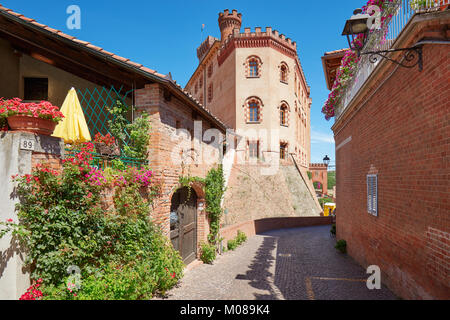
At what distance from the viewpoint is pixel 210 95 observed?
3158 cm

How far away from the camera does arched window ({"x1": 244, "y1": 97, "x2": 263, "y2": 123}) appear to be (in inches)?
973

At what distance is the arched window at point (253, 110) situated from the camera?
24.7m

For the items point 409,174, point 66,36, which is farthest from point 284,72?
point 66,36

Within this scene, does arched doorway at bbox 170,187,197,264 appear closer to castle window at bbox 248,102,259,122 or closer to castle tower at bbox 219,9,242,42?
castle window at bbox 248,102,259,122

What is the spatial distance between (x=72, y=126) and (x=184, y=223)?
4.48 meters

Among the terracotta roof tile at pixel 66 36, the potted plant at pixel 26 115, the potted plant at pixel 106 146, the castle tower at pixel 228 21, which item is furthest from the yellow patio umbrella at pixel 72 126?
the castle tower at pixel 228 21

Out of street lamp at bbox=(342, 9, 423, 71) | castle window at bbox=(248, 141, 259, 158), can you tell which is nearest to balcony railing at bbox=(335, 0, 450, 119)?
street lamp at bbox=(342, 9, 423, 71)

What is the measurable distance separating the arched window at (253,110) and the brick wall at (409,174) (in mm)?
16494

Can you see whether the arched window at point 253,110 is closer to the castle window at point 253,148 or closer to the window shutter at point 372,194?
the castle window at point 253,148

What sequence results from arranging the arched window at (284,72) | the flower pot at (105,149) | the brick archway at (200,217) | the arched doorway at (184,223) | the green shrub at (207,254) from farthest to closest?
the arched window at (284,72) → the brick archway at (200,217) → the green shrub at (207,254) → the arched doorway at (184,223) → the flower pot at (105,149)

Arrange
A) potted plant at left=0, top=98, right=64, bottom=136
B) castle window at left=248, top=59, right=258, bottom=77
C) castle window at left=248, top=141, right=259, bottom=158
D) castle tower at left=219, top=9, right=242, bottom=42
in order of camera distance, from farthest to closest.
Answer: castle tower at left=219, top=9, right=242, bottom=42 → castle window at left=248, top=59, right=258, bottom=77 → castle window at left=248, top=141, right=259, bottom=158 → potted plant at left=0, top=98, right=64, bottom=136

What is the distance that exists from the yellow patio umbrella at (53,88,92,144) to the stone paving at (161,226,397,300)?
A: 4223mm

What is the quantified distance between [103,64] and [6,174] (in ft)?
13.7

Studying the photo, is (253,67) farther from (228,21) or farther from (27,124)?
(27,124)
